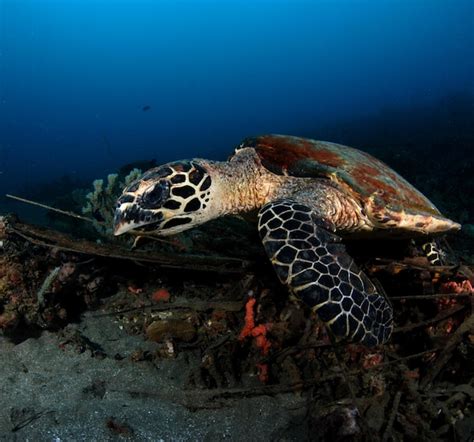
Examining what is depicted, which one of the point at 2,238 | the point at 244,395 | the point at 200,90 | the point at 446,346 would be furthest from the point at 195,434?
the point at 200,90

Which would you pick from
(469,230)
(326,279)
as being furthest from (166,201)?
(469,230)

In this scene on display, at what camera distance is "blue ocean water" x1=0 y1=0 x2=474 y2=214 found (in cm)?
7681

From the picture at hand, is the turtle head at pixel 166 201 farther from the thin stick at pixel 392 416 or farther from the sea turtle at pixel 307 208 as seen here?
the thin stick at pixel 392 416

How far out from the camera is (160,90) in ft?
416

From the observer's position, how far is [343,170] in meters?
3.08

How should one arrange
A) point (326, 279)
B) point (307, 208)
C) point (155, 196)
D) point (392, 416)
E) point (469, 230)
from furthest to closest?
point (469, 230)
point (155, 196)
point (307, 208)
point (326, 279)
point (392, 416)

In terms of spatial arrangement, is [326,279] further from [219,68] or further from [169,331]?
[219,68]

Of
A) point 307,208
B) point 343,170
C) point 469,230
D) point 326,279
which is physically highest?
point 343,170

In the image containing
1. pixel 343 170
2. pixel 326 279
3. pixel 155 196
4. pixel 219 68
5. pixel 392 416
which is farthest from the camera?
pixel 219 68

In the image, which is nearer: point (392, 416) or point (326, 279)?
point (392, 416)

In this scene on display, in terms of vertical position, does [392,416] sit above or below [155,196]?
below

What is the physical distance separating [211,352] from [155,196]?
1218 millimetres

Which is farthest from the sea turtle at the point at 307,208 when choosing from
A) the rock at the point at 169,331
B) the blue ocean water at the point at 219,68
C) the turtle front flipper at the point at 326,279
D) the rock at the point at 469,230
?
the blue ocean water at the point at 219,68

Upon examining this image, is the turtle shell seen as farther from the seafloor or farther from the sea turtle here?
the seafloor
